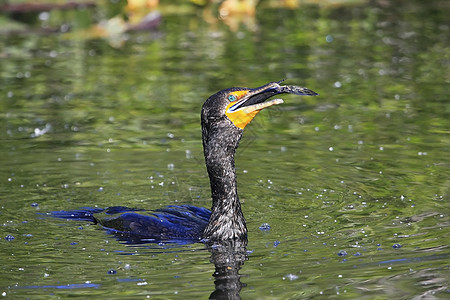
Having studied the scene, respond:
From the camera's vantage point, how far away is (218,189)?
751 centimetres

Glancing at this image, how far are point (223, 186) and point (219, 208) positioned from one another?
19cm

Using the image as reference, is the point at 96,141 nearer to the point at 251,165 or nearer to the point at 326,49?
the point at 251,165

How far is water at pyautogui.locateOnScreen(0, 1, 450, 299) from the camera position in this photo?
6531 mm

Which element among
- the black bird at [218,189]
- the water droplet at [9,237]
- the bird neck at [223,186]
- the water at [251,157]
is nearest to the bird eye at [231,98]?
the black bird at [218,189]

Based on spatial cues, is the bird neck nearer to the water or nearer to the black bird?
the black bird

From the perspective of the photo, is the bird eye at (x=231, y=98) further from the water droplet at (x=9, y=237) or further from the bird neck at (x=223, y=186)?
the water droplet at (x=9, y=237)

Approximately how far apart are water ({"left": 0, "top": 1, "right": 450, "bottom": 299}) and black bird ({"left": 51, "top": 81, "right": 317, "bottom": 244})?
0.23 metres

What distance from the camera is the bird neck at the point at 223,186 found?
7.35m

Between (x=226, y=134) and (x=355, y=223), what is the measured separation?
1.39 metres

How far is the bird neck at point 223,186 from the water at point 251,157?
21 centimetres

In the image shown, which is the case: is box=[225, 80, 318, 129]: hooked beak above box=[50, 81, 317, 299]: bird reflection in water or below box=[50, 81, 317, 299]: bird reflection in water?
Result: above

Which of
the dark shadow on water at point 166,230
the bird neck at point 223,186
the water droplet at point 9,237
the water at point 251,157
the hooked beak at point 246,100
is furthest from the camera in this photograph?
the water droplet at point 9,237

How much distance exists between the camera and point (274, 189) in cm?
891

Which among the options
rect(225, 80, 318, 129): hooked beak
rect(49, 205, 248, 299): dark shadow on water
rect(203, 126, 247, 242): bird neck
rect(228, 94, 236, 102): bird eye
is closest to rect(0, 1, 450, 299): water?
rect(49, 205, 248, 299): dark shadow on water
